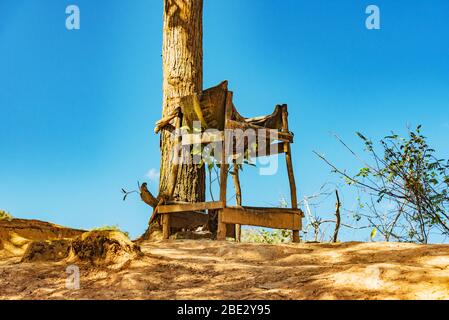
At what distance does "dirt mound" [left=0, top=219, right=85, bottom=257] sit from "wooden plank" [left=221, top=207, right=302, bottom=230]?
7.03 feet

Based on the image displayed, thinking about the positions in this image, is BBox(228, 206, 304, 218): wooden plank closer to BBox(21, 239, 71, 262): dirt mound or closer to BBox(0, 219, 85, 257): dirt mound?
BBox(21, 239, 71, 262): dirt mound

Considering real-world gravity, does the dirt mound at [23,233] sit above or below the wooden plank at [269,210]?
below

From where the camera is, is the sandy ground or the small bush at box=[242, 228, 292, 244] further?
the small bush at box=[242, 228, 292, 244]

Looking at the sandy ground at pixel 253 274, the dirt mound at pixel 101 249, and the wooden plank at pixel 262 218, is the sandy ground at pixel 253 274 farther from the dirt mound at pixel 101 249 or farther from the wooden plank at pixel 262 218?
the wooden plank at pixel 262 218

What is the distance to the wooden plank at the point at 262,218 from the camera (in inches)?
237

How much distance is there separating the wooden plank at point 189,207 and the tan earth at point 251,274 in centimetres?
62

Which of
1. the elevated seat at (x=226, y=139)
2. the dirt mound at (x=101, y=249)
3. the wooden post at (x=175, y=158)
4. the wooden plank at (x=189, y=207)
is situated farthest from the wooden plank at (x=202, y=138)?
the dirt mound at (x=101, y=249)

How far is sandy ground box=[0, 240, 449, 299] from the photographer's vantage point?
327 centimetres

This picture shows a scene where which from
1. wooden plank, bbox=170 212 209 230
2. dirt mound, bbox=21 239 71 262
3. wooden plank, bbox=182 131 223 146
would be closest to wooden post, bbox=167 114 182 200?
wooden plank, bbox=182 131 223 146
